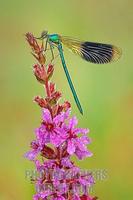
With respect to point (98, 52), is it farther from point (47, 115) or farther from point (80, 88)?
point (80, 88)

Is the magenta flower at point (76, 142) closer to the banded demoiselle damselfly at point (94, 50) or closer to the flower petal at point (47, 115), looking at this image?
the flower petal at point (47, 115)

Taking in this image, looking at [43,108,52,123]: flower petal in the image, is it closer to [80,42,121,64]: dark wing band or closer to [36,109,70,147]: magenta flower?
[36,109,70,147]: magenta flower

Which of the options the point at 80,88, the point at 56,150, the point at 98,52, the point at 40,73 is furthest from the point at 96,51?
the point at 80,88

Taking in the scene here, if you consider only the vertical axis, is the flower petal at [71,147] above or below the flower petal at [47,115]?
below

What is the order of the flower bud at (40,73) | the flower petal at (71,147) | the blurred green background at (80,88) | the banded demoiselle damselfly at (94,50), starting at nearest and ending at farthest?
the flower petal at (71,147), the flower bud at (40,73), the banded demoiselle damselfly at (94,50), the blurred green background at (80,88)

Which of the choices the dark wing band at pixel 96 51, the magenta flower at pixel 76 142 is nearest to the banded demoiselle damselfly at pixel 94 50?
the dark wing band at pixel 96 51
